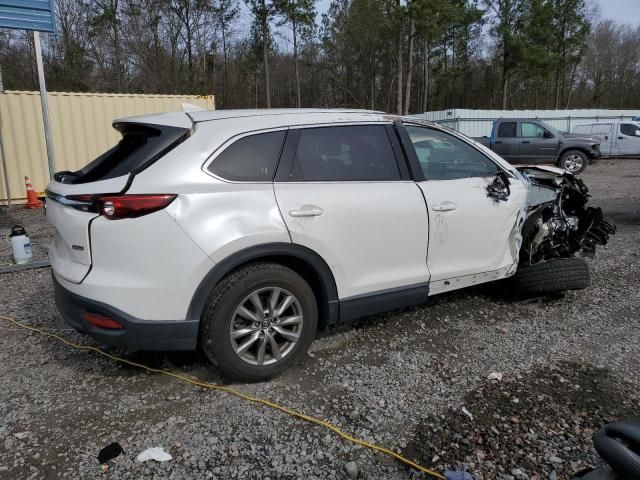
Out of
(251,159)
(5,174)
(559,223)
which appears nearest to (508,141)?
(559,223)

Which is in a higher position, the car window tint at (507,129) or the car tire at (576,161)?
the car window tint at (507,129)

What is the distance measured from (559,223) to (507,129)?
45.8 feet

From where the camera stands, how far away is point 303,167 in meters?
3.14

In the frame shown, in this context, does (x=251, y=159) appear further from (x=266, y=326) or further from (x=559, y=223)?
(x=559, y=223)

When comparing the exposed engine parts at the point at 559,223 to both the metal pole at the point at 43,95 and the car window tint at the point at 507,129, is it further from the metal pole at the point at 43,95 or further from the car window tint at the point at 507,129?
the car window tint at the point at 507,129

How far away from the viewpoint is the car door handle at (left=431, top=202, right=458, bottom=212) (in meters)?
3.56

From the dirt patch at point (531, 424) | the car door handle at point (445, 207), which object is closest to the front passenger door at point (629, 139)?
the car door handle at point (445, 207)

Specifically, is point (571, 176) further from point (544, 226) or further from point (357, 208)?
point (357, 208)

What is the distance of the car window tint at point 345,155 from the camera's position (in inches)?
125

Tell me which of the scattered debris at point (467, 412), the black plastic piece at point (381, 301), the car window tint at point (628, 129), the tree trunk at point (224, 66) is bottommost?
the scattered debris at point (467, 412)

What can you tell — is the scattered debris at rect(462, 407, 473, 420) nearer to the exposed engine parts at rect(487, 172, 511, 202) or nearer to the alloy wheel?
the alloy wheel

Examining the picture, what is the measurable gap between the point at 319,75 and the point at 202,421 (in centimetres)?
4179

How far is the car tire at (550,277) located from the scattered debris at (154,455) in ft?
10.9

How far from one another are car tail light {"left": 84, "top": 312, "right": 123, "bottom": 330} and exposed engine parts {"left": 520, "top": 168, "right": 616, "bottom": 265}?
11.6 feet
